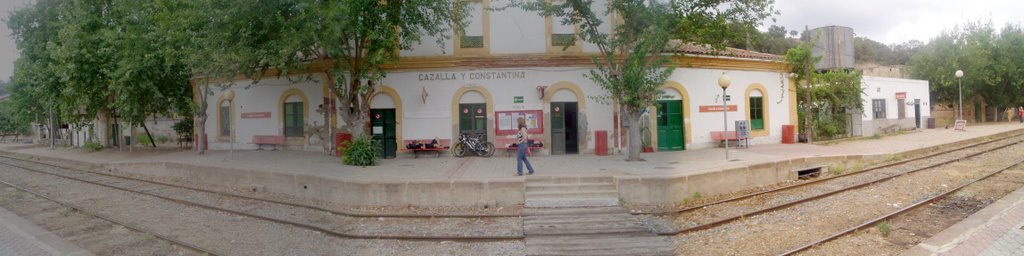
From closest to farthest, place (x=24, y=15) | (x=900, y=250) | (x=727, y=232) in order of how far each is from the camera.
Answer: (x=900, y=250), (x=727, y=232), (x=24, y=15)

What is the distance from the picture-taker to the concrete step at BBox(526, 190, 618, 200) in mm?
10227

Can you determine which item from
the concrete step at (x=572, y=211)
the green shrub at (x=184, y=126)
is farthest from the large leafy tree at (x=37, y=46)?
the concrete step at (x=572, y=211)

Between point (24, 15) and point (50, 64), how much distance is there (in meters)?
7.88

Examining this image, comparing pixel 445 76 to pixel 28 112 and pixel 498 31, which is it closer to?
pixel 498 31

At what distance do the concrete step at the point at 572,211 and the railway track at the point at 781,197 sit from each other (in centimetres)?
66

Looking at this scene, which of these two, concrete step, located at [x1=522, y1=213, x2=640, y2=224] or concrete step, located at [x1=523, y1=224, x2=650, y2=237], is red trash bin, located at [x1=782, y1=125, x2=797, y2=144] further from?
concrete step, located at [x1=523, y1=224, x2=650, y2=237]

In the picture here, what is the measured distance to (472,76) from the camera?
54.0ft

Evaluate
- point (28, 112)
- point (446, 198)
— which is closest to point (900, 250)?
point (446, 198)

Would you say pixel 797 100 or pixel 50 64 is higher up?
pixel 50 64

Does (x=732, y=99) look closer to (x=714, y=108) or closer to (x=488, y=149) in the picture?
(x=714, y=108)

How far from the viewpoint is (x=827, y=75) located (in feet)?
74.0

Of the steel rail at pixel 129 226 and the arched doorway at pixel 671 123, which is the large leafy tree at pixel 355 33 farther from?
the arched doorway at pixel 671 123

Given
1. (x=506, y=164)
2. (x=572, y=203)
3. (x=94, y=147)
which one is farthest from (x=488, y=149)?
(x=94, y=147)

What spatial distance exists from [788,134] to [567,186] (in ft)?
41.2
